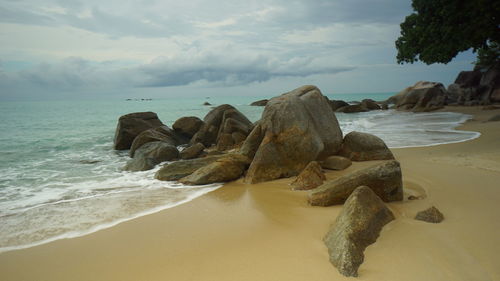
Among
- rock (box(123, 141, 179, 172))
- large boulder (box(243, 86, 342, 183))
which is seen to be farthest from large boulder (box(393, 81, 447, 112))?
rock (box(123, 141, 179, 172))

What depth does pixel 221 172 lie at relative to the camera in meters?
7.10

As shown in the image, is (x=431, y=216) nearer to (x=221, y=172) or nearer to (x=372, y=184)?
(x=372, y=184)

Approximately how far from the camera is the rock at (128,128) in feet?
46.2

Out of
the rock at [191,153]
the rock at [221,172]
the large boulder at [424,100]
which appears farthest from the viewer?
the large boulder at [424,100]

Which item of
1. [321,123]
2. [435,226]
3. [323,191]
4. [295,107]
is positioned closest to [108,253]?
[323,191]

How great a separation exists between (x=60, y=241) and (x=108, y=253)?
1.04 meters

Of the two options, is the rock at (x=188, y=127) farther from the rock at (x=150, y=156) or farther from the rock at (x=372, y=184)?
the rock at (x=372, y=184)

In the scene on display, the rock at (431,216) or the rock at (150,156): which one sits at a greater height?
the rock at (431,216)

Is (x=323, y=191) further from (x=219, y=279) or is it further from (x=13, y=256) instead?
(x=13, y=256)

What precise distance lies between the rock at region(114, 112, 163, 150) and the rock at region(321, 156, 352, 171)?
10.2 metres

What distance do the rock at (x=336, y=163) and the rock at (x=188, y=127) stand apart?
964 cm

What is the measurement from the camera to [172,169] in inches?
313

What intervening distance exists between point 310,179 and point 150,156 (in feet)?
20.7

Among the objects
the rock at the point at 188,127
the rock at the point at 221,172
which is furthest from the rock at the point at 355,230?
the rock at the point at 188,127
